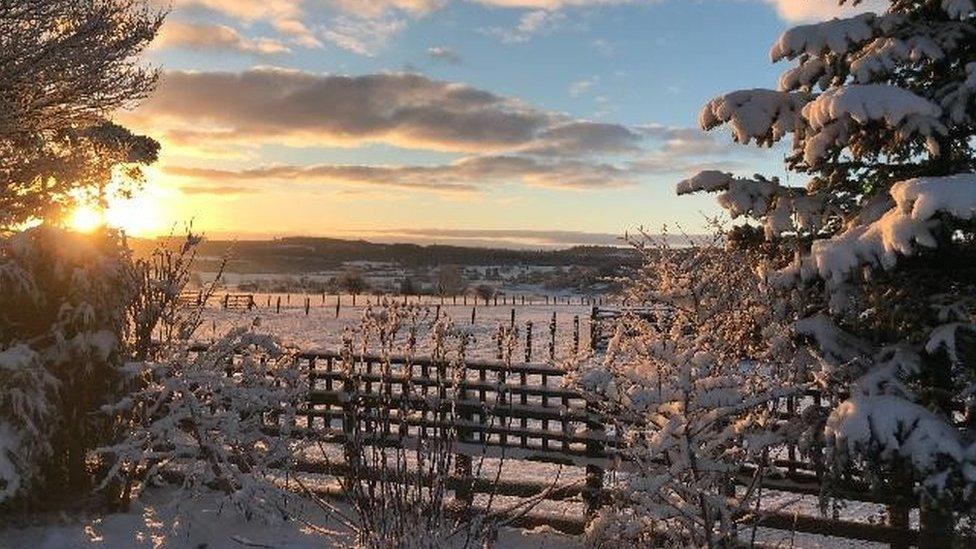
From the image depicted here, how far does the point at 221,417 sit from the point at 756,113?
21.1 feet

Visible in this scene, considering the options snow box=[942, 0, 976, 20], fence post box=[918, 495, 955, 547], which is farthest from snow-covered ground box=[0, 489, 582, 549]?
snow box=[942, 0, 976, 20]

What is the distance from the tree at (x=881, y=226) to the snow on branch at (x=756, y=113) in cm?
1

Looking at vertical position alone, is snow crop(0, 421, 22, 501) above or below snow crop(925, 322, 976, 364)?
below

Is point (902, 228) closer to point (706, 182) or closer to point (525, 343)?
point (706, 182)

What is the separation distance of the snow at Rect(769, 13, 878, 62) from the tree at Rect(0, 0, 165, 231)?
9369 mm

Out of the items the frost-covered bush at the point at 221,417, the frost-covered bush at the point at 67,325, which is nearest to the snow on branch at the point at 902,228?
the frost-covered bush at the point at 221,417

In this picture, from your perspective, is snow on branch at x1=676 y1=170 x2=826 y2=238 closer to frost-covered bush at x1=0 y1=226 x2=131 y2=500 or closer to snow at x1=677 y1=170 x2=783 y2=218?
snow at x1=677 y1=170 x2=783 y2=218

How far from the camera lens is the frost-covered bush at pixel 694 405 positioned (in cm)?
671

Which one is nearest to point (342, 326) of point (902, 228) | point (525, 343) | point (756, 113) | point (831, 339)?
point (525, 343)

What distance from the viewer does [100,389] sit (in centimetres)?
1011

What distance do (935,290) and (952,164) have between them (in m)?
1.16

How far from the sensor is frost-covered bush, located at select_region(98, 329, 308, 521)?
9.41 metres

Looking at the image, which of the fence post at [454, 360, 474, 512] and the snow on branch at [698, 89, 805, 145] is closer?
the snow on branch at [698, 89, 805, 145]

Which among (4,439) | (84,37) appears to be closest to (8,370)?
Answer: (4,439)
